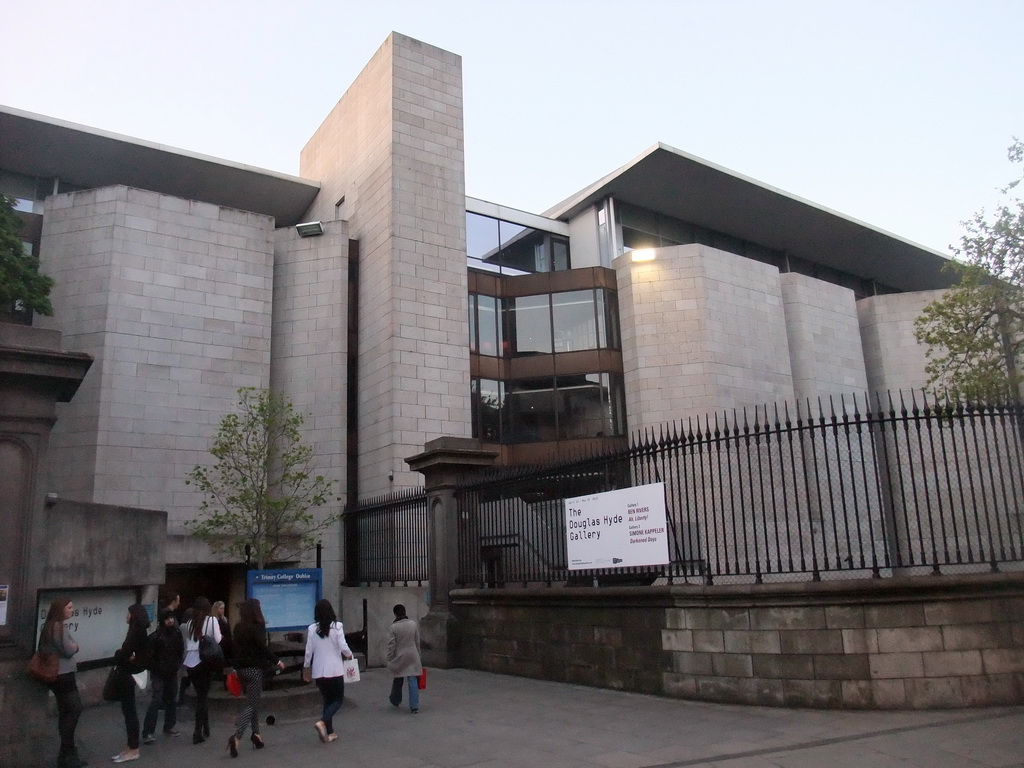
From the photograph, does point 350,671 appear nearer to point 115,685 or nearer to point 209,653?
point 209,653

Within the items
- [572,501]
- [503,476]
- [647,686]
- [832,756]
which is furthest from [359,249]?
[832,756]

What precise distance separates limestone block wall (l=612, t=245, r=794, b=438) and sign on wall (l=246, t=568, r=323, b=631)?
15720 millimetres

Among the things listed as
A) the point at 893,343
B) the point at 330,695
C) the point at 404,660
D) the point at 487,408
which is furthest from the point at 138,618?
the point at 893,343

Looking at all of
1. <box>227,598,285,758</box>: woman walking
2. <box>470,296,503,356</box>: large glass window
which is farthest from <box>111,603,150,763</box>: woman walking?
<box>470,296,503,356</box>: large glass window

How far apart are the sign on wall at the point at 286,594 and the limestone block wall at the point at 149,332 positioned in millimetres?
8828

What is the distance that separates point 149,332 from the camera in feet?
76.1

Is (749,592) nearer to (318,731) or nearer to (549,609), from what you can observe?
(549,609)

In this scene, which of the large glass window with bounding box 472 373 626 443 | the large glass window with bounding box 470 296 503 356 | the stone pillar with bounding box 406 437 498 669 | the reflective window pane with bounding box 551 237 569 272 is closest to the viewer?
the stone pillar with bounding box 406 437 498 669

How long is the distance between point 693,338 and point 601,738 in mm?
21223

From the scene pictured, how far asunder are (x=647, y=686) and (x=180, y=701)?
6748mm

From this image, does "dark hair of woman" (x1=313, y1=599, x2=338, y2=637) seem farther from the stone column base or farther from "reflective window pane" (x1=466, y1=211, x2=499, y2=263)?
"reflective window pane" (x1=466, y1=211, x2=499, y2=263)

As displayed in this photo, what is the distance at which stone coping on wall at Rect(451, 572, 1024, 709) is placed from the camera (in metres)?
8.90

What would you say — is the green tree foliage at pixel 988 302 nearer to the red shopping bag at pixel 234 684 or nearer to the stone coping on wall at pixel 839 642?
the stone coping on wall at pixel 839 642

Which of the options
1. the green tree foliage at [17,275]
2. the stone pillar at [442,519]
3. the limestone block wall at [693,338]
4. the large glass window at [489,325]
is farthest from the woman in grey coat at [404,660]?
the large glass window at [489,325]
